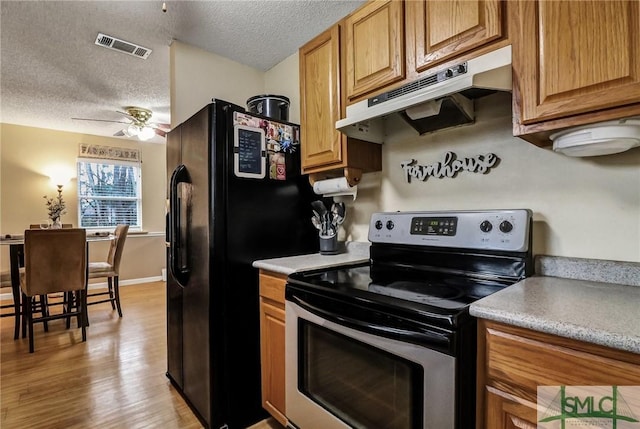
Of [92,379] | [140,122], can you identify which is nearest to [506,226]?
[92,379]

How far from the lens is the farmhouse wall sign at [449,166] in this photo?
1.43m

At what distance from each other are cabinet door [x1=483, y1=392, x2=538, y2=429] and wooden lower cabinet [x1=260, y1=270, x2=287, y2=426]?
93 centimetres

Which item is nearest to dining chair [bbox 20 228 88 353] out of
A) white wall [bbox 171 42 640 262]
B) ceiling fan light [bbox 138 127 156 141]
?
ceiling fan light [bbox 138 127 156 141]

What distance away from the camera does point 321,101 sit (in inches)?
69.4

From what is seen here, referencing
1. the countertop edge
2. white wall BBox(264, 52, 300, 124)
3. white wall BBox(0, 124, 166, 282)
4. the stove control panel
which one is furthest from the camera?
white wall BBox(0, 124, 166, 282)

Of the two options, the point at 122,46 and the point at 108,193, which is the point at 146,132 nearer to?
the point at 122,46

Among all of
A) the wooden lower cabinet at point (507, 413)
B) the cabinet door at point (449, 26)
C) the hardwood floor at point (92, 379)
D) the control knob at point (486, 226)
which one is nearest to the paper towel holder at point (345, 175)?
the cabinet door at point (449, 26)

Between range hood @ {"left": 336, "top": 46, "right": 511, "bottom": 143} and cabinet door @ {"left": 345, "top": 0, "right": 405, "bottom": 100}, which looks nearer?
range hood @ {"left": 336, "top": 46, "right": 511, "bottom": 143}

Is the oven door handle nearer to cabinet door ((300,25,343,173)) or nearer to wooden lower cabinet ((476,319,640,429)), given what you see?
wooden lower cabinet ((476,319,640,429))

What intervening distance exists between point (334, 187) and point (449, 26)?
3.10 feet

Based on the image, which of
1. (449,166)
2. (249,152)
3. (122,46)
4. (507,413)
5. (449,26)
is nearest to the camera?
(507,413)

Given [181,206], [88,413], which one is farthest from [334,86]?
[88,413]

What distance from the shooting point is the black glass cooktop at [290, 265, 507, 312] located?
1.00 meters

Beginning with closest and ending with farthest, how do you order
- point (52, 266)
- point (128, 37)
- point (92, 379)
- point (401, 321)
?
point (401, 321), point (92, 379), point (128, 37), point (52, 266)
